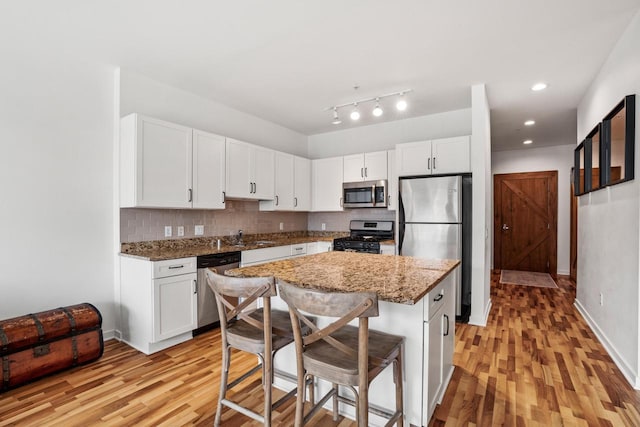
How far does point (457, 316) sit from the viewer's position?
11.8 ft

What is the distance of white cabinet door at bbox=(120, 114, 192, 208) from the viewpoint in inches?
114

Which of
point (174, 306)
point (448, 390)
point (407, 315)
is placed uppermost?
point (407, 315)

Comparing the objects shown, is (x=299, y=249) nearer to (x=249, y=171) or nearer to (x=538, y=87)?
(x=249, y=171)

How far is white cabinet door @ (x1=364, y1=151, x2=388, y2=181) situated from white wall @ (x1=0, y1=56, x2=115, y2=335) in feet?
10.2

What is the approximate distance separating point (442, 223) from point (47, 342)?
374cm

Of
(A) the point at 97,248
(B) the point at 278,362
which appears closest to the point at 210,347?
(B) the point at 278,362

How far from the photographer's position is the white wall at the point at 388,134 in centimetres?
429

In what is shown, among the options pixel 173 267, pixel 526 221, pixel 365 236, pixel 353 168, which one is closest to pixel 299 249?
pixel 365 236

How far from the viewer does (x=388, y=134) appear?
15.9 feet

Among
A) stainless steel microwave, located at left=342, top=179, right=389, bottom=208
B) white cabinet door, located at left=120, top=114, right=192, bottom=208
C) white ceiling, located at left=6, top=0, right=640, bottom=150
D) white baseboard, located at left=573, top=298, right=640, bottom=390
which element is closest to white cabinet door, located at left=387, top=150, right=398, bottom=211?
stainless steel microwave, located at left=342, top=179, right=389, bottom=208

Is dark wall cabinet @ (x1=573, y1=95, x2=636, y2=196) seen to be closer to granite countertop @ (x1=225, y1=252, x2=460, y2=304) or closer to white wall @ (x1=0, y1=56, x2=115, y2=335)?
granite countertop @ (x1=225, y1=252, x2=460, y2=304)

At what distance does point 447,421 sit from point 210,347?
203 centimetres

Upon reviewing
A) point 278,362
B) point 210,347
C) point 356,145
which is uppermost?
point 356,145

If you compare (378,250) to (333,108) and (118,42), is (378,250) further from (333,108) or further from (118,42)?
(118,42)
